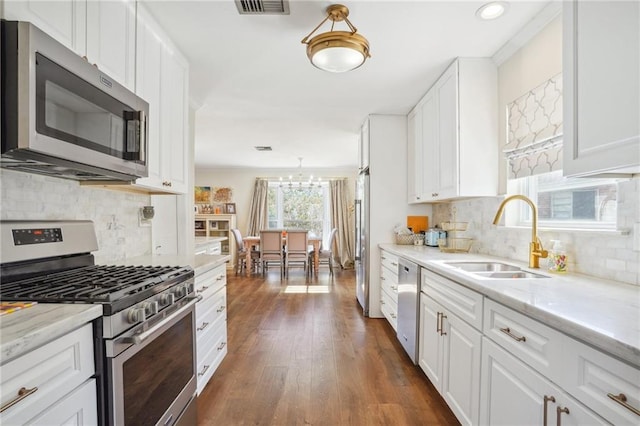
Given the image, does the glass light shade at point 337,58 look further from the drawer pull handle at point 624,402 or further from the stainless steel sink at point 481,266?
the drawer pull handle at point 624,402

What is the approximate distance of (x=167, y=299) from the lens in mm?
1352

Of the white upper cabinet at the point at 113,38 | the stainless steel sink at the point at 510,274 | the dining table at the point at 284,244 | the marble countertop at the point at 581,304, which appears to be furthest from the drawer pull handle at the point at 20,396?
the dining table at the point at 284,244

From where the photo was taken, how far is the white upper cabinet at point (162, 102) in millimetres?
1736

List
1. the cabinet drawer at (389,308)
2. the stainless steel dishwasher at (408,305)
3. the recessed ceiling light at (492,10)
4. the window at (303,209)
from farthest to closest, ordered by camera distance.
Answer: the window at (303,209) < the cabinet drawer at (389,308) < the stainless steel dishwasher at (408,305) < the recessed ceiling light at (492,10)

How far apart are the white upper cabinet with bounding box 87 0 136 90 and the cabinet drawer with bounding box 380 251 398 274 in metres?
2.39

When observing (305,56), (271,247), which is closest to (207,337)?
(305,56)

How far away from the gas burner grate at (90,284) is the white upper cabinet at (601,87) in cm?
168

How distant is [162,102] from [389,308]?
8.68 ft

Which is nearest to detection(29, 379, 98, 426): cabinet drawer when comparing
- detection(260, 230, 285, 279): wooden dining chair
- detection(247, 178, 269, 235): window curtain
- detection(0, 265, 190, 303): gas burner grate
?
detection(0, 265, 190, 303): gas burner grate

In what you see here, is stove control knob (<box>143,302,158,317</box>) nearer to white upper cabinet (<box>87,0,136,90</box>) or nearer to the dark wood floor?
the dark wood floor

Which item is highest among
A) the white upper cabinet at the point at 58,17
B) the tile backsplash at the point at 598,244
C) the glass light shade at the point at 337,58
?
the glass light shade at the point at 337,58

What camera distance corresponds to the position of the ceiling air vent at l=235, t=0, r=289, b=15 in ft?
5.41

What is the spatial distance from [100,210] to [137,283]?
32.1 inches

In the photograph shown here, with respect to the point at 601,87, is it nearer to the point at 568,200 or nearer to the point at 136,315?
the point at 568,200
